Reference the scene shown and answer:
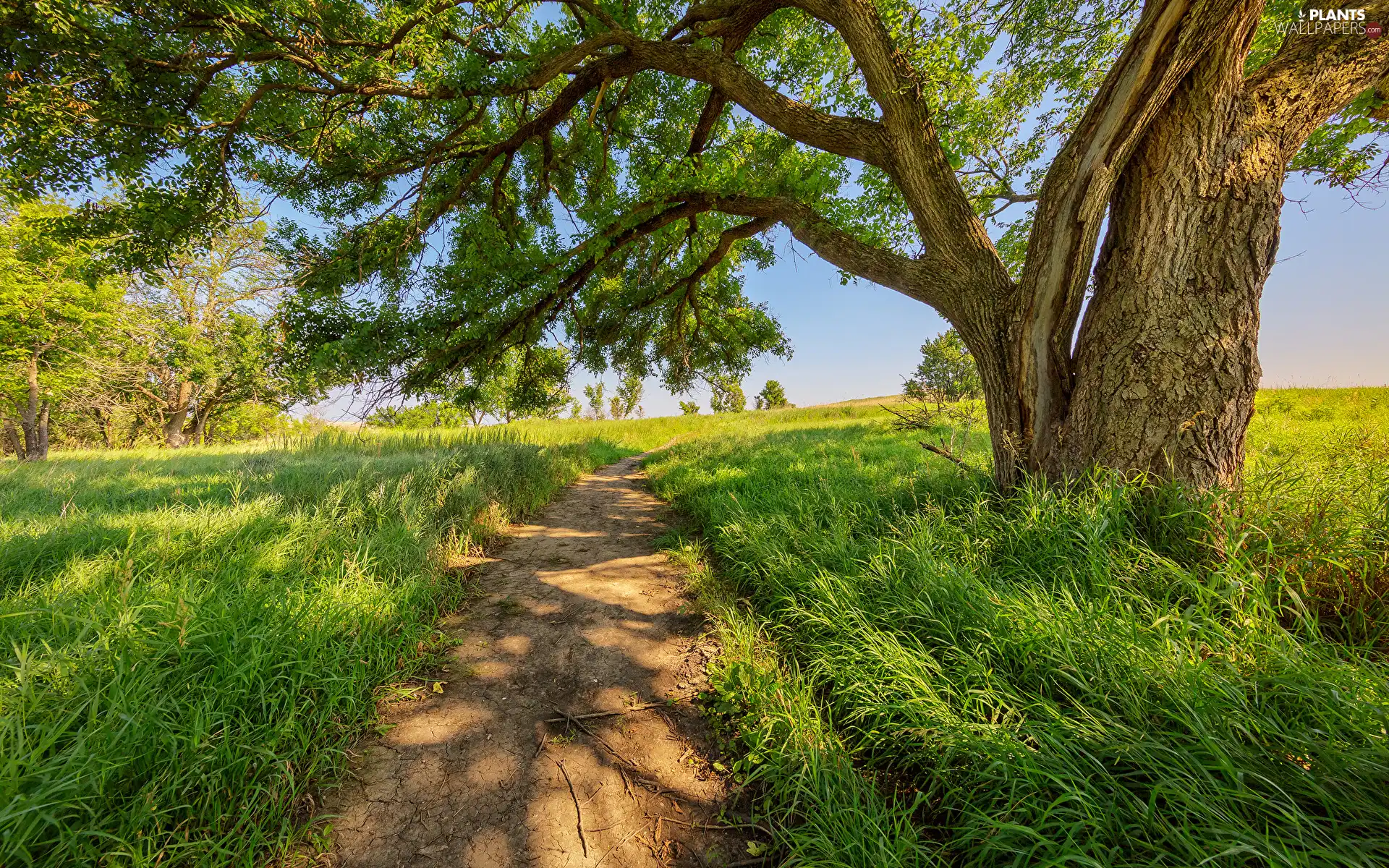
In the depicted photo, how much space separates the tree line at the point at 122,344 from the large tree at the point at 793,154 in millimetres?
8200

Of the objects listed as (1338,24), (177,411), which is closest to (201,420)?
(177,411)

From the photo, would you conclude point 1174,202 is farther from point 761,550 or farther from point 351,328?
point 351,328

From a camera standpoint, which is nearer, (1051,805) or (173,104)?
(1051,805)

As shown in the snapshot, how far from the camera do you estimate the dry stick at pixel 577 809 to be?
59.2 inches

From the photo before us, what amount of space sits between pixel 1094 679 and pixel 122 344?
26334mm

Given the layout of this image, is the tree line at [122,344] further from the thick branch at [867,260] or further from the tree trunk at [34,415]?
the thick branch at [867,260]

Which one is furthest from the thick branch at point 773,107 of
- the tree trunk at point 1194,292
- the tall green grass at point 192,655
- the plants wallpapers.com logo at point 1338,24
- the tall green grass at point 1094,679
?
the tall green grass at point 192,655

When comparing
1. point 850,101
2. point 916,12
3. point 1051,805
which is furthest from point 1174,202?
point 850,101

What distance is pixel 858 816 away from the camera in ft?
4.65

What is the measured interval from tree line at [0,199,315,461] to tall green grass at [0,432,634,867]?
9.32 m

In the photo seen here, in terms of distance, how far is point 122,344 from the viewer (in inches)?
567

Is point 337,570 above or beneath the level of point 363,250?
beneath

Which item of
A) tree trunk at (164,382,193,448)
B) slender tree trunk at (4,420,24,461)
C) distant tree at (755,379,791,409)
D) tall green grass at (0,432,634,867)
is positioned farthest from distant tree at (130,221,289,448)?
distant tree at (755,379,791,409)

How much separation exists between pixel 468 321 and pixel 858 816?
19.5ft
